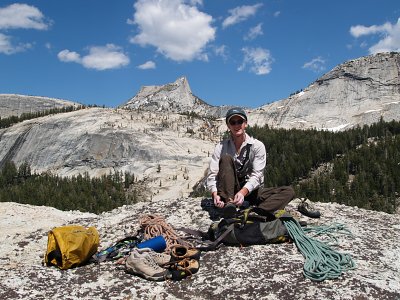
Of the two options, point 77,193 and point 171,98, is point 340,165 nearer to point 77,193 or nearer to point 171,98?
point 77,193

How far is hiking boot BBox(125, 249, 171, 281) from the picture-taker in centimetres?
687

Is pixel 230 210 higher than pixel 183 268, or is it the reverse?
pixel 230 210

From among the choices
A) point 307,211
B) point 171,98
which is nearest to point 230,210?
point 307,211

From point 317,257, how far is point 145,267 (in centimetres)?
300

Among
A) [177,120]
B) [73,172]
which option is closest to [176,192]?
[73,172]

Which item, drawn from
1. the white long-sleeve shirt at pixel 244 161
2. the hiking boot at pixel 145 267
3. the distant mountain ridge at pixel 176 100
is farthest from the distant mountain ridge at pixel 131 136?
the distant mountain ridge at pixel 176 100

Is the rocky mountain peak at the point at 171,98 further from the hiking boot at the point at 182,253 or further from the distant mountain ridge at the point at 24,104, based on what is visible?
the hiking boot at the point at 182,253

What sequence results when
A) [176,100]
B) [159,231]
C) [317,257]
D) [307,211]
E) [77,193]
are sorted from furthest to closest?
[176,100] → [77,193] → [307,211] → [159,231] → [317,257]

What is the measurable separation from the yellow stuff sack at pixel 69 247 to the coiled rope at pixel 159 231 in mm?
1363

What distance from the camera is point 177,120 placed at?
7262cm

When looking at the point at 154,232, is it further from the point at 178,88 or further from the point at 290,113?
the point at 178,88

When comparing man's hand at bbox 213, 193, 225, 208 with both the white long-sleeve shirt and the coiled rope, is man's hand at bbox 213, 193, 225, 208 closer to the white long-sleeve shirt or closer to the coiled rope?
the white long-sleeve shirt

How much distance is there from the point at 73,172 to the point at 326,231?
5324 centimetres

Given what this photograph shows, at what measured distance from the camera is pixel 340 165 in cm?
5688
